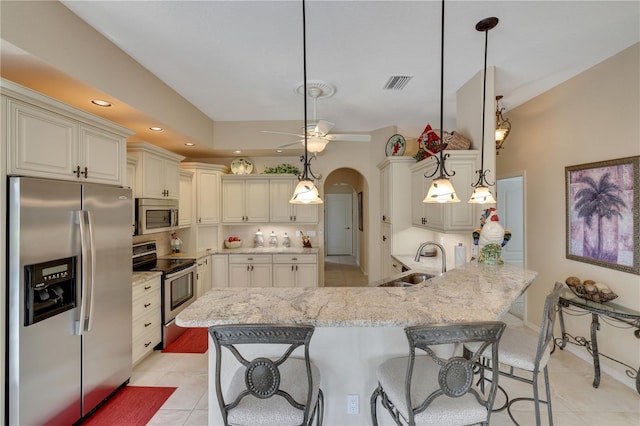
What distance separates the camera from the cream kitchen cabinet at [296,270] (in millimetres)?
4551

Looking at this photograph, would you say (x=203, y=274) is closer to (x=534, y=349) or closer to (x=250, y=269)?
(x=250, y=269)

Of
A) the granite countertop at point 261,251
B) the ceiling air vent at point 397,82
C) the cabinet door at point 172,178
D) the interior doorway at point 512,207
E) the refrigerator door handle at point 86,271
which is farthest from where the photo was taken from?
the interior doorway at point 512,207

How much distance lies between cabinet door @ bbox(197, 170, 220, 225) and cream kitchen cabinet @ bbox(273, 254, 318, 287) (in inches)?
51.3

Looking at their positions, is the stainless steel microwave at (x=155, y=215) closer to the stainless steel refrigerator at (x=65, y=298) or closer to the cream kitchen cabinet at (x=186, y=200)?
the cream kitchen cabinet at (x=186, y=200)

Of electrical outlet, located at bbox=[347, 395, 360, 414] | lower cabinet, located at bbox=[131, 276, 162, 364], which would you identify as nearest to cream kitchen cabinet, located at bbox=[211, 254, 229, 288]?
lower cabinet, located at bbox=[131, 276, 162, 364]

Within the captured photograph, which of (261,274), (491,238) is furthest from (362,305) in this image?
(261,274)

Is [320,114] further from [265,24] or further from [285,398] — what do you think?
[285,398]

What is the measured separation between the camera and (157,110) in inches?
117

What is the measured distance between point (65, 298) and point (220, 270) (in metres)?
2.67

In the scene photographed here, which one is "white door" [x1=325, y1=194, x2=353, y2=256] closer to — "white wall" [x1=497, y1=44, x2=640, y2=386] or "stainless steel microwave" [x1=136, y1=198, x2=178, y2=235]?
"white wall" [x1=497, y1=44, x2=640, y2=386]

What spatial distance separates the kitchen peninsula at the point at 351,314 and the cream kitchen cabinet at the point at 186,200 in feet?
9.01

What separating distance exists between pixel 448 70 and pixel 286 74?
1.71m

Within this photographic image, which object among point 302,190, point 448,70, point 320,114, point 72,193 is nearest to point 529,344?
point 302,190

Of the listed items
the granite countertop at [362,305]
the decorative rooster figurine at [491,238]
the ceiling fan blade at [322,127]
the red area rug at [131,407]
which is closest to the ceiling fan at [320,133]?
the ceiling fan blade at [322,127]
